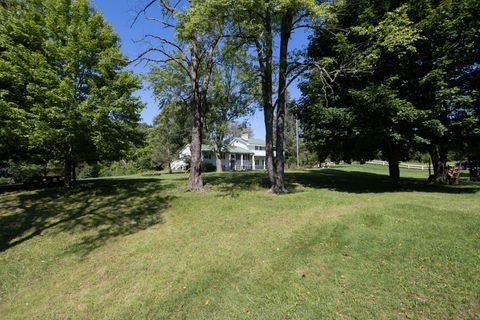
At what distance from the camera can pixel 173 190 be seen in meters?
12.8

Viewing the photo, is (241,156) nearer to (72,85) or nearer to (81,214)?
(72,85)

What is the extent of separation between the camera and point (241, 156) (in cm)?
4534

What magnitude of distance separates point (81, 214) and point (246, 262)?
699cm

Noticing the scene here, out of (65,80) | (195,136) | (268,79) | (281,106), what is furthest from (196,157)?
(65,80)

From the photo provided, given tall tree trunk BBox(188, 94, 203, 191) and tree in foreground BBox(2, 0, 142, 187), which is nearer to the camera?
tree in foreground BBox(2, 0, 142, 187)

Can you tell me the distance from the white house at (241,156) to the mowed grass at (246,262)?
108ft

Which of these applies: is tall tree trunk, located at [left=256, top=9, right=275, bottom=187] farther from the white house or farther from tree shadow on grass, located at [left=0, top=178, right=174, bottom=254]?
the white house

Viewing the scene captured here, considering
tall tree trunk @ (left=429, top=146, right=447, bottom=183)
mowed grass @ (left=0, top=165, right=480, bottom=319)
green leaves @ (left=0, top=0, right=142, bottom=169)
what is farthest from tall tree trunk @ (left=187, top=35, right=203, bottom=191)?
tall tree trunk @ (left=429, top=146, right=447, bottom=183)

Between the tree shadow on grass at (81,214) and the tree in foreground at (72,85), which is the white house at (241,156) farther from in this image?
the tree shadow on grass at (81,214)

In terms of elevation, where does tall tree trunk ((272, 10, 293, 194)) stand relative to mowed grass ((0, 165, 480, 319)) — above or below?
above

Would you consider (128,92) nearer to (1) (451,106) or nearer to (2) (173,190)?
(2) (173,190)

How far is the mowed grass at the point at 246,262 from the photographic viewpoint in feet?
Answer: 12.9

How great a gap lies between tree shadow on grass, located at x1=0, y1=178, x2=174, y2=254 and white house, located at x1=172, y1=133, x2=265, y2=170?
29036 mm

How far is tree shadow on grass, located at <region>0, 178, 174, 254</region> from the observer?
736cm
